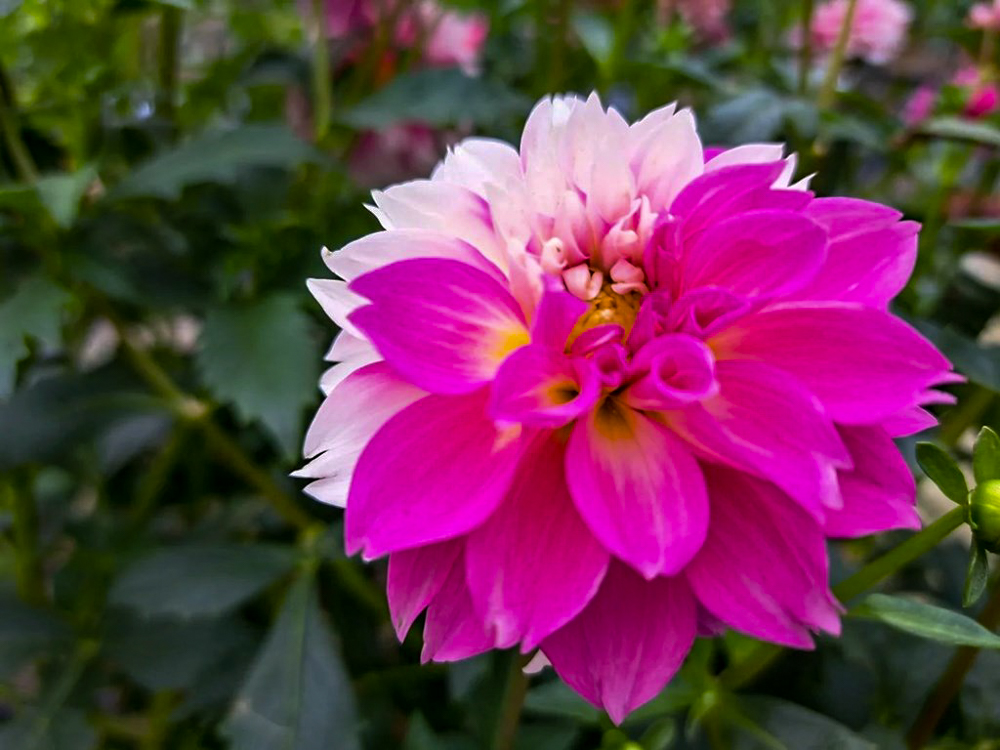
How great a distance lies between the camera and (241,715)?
1.75 ft

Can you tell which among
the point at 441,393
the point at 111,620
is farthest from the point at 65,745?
the point at 441,393

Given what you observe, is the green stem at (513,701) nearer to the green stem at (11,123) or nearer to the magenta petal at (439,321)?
the magenta petal at (439,321)

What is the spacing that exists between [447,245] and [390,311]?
43mm

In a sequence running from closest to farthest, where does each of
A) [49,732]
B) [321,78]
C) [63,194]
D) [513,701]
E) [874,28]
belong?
[513,701] < [63,194] < [49,732] < [321,78] < [874,28]

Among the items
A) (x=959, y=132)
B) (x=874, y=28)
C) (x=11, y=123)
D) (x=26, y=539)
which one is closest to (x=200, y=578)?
(x=26, y=539)

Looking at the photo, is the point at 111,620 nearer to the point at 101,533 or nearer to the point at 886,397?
the point at 101,533

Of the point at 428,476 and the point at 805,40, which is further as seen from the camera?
the point at 805,40

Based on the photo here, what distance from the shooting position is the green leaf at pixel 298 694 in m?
0.53

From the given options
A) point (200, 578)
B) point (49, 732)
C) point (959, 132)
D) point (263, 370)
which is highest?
point (959, 132)

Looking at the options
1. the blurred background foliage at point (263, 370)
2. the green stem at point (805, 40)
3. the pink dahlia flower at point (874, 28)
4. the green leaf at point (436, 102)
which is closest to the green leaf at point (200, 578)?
the blurred background foliage at point (263, 370)

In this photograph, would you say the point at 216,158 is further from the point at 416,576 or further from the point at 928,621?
the point at 928,621

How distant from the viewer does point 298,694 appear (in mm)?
546

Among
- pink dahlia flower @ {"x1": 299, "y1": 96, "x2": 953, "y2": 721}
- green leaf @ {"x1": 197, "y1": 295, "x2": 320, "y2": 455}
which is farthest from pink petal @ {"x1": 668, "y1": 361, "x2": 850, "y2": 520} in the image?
green leaf @ {"x1": 197, "y1": 295, "x2": 320, "y2": 455}

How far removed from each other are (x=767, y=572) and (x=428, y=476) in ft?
0.38
